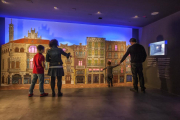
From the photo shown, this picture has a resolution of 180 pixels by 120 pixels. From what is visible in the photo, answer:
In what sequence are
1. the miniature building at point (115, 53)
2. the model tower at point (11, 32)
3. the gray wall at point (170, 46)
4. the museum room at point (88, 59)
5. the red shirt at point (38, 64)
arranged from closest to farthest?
the museum room at point (88, 59), the red shirt at point (38, 64), the gray wall at point (170, 46), the model tower at point (11, 32), the miniature building at point (115, 53)

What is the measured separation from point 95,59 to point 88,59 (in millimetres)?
310

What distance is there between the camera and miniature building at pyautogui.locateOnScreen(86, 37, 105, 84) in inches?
207

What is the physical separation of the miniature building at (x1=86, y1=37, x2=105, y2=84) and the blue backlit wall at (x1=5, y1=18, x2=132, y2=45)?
0.91ft

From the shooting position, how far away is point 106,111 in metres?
2.25

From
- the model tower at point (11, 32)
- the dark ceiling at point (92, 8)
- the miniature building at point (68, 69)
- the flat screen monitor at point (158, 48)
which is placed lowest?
the miniature building at point (68, 69)

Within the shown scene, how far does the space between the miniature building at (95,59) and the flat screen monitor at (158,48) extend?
1965mm

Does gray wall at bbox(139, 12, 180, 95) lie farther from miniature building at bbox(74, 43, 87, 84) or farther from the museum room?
miniature building at bbox(74, 43, 87, 84)

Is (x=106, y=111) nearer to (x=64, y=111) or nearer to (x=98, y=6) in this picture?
(x=64, y=111)

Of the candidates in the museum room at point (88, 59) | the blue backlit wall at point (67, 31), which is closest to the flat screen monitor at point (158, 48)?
the museum room at point (88, 59)

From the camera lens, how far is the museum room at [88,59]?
95.6 inches

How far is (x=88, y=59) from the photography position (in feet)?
17.3

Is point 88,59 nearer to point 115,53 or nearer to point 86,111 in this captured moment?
point 115,53

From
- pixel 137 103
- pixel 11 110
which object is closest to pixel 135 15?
pixel 137 103

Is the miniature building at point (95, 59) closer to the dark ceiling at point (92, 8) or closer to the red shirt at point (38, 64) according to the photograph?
the dark ceiling at point (92, 8)
